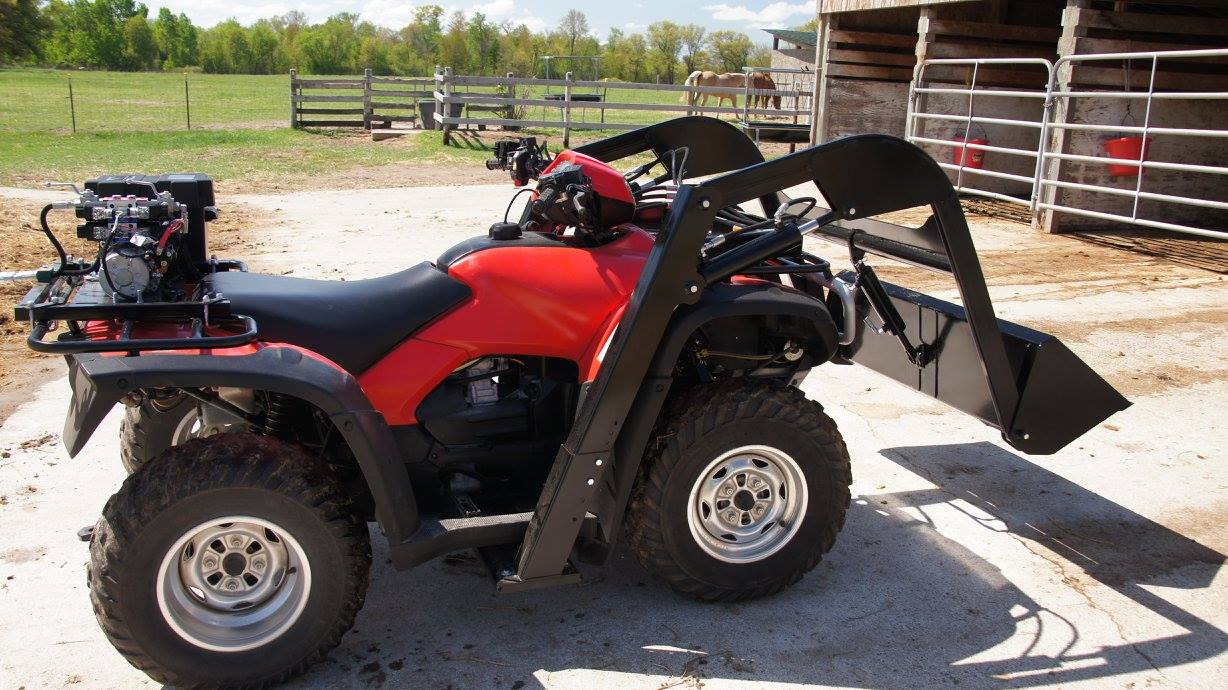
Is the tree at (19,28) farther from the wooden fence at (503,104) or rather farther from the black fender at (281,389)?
the black fender at (281,389)

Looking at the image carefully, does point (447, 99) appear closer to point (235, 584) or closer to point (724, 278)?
point (724, 278)

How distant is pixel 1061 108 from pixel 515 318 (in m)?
10.1

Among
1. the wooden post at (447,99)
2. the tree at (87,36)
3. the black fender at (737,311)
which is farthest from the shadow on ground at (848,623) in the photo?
the tree at (87,36)

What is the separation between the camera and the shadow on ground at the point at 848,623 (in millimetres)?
3355

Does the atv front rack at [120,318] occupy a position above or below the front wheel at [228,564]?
above

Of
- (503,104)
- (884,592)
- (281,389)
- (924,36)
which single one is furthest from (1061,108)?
(503,104)

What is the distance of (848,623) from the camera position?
3672 mm

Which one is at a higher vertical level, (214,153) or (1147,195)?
(1147,195)

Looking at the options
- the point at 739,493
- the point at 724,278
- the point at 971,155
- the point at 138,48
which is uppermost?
→ the point at 138,48

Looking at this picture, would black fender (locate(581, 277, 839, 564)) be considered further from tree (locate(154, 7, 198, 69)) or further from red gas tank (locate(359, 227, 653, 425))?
tree (locate(154, 7, 198, 69))

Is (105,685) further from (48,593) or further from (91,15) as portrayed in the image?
(91,15)

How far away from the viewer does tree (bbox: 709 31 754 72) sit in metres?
103

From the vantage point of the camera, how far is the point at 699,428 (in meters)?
3.54

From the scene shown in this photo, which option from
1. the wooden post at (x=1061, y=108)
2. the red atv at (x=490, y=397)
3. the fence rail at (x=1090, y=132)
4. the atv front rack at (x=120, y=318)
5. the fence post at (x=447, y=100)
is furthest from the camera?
the fence post at (x=447, y=100)
